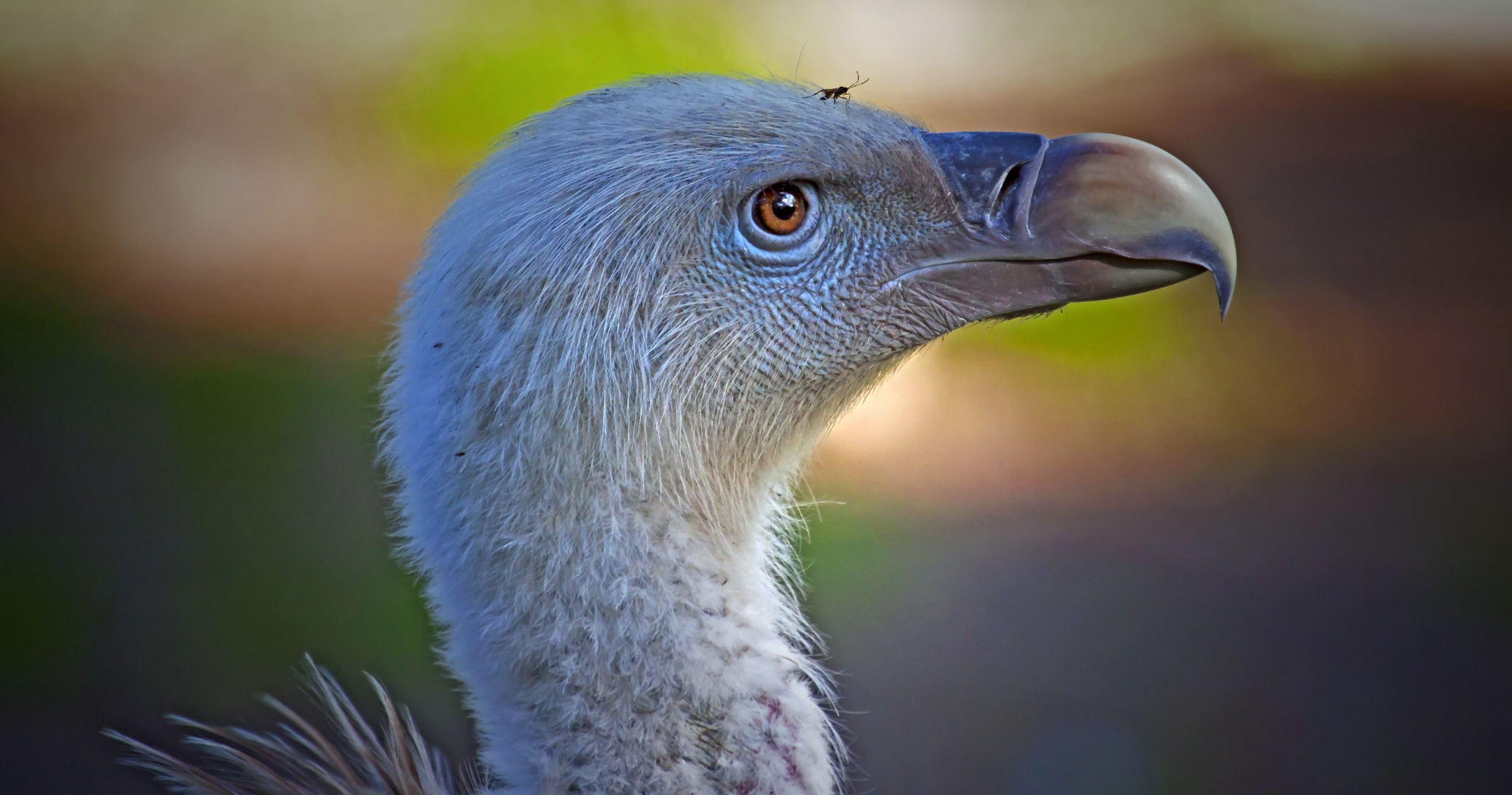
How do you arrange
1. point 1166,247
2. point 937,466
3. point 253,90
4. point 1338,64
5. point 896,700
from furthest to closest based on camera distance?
1. point 1338,64
2. point 937,466
3. point 253,90
4. point 896,700
5. point 1166,247

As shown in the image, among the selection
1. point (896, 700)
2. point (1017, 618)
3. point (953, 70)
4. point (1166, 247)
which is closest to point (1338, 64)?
point (953, 70)

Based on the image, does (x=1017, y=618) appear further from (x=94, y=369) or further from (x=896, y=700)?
(x=94, y=369)

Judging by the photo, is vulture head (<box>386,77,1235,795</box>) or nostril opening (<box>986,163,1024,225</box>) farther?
nostril opening (<box>986,163,1024,225</box>)

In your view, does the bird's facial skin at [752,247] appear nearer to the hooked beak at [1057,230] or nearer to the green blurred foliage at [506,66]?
the hooked beak at [1057,230]

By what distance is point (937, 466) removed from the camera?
17.6ft

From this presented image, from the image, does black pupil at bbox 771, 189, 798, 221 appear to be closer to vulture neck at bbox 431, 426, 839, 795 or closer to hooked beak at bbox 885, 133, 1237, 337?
hooked beak at bbox 885, 133, 1237, 337

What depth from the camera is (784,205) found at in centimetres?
170

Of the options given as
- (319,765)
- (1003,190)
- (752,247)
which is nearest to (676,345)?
(752,247)

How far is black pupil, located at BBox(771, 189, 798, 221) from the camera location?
1700mm

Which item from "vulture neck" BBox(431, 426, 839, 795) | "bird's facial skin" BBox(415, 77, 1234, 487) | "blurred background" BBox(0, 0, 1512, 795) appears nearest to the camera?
"vulture neck" BBox(431, 426, 839, 795)

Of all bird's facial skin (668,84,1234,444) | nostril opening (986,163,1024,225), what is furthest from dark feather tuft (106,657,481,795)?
nostril opening (986,163,1024,225)

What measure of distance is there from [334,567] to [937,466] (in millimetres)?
2779

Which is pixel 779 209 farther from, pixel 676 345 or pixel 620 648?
pixel 620 648

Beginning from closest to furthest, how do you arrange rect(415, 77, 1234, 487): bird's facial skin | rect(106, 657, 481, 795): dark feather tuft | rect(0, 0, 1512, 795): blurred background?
rect(415, 77, 1234, 487): bird's facial skin
rect(106, 657, 481, 795): dark feather tuft
rect(0, 0, 1512, 795): blurred background
